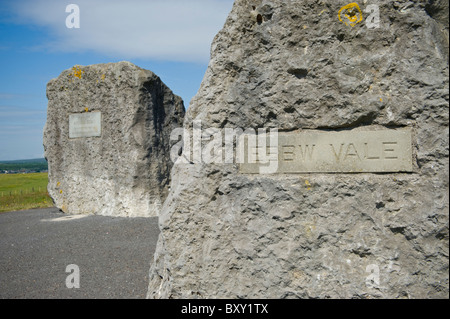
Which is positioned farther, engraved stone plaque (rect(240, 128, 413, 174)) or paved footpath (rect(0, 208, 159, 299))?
paved footpath (rect(0, 208, 159, 299))


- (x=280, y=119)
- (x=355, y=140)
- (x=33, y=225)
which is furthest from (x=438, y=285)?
(x=33, y=225)

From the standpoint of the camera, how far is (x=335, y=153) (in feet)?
10.1

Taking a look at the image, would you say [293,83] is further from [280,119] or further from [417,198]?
[417,198]

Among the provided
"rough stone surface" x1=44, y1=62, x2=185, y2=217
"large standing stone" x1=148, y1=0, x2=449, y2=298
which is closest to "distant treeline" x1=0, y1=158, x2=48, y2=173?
"rough stone surface" x1=44, y1=62, x2=185, y2=217

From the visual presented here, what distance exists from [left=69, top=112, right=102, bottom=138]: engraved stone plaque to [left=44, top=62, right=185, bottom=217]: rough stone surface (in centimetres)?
7

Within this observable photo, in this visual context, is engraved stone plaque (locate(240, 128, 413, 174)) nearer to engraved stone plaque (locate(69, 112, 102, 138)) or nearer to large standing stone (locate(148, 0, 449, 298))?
large standing stone (locate(148, 0, 449, 298))

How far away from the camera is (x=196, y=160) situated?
3.31 meters

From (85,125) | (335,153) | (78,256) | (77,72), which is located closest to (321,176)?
(335,153)

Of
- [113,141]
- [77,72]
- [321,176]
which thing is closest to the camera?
[321,176]

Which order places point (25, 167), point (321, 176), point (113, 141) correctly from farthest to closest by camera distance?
point (25, 167), point (113, 141), point (321, 176)

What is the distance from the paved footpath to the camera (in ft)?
14.1

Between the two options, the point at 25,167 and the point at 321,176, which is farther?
the point at 25,167

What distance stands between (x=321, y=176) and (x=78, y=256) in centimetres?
372

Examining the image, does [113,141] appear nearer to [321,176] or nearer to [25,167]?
[321,176]
